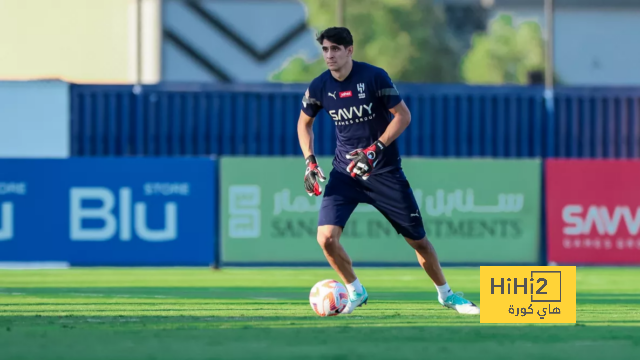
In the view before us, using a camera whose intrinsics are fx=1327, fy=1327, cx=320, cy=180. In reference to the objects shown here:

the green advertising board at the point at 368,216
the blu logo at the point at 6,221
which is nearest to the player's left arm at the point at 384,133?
the green advertising board at the point at 368,216

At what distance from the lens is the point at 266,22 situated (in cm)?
9500

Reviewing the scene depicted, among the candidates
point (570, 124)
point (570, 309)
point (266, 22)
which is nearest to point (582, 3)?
point (266, 22)

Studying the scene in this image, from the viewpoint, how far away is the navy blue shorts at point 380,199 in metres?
9.72

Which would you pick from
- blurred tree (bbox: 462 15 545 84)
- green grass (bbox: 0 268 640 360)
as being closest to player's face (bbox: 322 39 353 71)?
green grass (bbox: 0 268 640 360)

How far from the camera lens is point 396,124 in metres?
9.57

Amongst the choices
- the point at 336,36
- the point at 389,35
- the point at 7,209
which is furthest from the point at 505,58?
the point at 336,36

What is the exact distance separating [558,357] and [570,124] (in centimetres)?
1412

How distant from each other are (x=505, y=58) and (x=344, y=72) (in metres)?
70.9

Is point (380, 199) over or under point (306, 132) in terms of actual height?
under

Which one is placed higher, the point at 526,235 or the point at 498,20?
the point at 498,20

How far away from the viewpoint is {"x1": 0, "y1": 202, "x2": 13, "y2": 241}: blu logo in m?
17.5

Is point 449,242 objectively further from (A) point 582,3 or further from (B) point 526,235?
(A) point 582,3

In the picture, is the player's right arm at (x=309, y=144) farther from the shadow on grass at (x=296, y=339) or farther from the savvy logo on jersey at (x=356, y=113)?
the shadow on grass at (x=296, y=339)

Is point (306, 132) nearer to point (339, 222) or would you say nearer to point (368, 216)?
point (339, 222)
